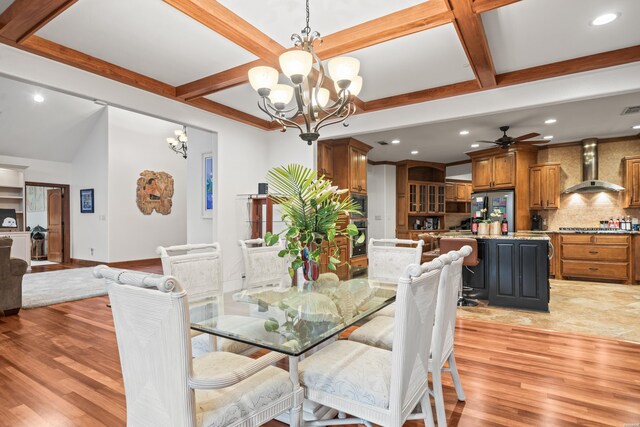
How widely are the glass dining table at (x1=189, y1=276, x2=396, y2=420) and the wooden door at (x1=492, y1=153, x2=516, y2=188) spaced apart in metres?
5.47

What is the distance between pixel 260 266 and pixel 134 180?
6.43 m

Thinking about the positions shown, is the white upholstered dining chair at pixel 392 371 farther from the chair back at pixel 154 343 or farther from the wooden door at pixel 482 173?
the wooden door at pixel 482 173

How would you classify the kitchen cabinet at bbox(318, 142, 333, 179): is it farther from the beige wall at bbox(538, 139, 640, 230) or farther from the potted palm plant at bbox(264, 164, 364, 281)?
the beige wall at bbox(538, 139, 640, 230)

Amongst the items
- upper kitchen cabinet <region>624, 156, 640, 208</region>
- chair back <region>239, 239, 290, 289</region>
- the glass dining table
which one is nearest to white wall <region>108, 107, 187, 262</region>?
chair back <region>239, 239, 290, 289</region>

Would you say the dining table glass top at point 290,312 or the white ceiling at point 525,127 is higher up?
the white ceiling at point 525,127

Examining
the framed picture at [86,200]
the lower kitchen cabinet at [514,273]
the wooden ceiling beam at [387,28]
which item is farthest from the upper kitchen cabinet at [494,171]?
the framed picture at [86,200]

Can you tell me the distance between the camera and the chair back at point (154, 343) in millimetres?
1070

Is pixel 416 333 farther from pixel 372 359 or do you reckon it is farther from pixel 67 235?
pixel 67 235

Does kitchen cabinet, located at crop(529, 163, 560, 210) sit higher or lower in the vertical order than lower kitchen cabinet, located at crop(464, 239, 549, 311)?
higher

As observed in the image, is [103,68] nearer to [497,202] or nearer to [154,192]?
[154,192]

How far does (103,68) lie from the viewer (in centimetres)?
331

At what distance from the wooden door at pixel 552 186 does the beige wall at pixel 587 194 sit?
261 millimetres

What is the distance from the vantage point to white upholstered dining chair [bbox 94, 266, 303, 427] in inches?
42.6

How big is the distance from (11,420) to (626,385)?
12.4 ft
